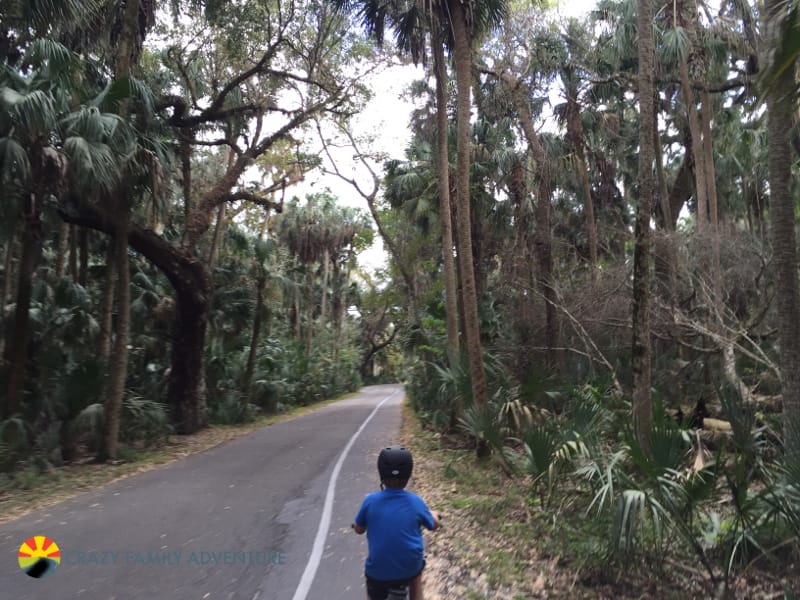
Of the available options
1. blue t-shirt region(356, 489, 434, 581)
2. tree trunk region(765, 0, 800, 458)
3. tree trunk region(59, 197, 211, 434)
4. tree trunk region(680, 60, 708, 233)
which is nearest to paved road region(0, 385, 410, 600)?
blue t-shirt region(356, 489, 434, 581)

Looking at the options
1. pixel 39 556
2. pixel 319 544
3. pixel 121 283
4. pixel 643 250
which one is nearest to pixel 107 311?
pixel 121 283

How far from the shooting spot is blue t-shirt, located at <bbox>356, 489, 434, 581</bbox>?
3605 millimetres

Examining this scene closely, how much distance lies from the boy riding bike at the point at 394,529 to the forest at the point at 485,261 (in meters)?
2.18

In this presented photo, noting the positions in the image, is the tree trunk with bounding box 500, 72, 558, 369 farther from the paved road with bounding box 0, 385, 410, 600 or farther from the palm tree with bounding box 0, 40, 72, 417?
the palm tree with bounding box 0, 40, 72, 417

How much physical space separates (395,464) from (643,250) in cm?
579

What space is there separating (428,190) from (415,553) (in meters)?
20.8

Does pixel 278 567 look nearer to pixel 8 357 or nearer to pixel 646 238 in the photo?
pixel 646 238

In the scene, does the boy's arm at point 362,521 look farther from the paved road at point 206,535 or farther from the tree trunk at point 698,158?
A: the tree trunk at point 698,158

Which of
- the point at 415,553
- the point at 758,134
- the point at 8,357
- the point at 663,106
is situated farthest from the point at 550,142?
the point at 415,553

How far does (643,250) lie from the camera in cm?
814

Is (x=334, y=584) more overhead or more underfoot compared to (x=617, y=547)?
more underfoot

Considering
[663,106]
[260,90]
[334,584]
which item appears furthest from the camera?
[663,106]

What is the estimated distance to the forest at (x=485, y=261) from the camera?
19.0 feet

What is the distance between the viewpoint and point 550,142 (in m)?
19.0
